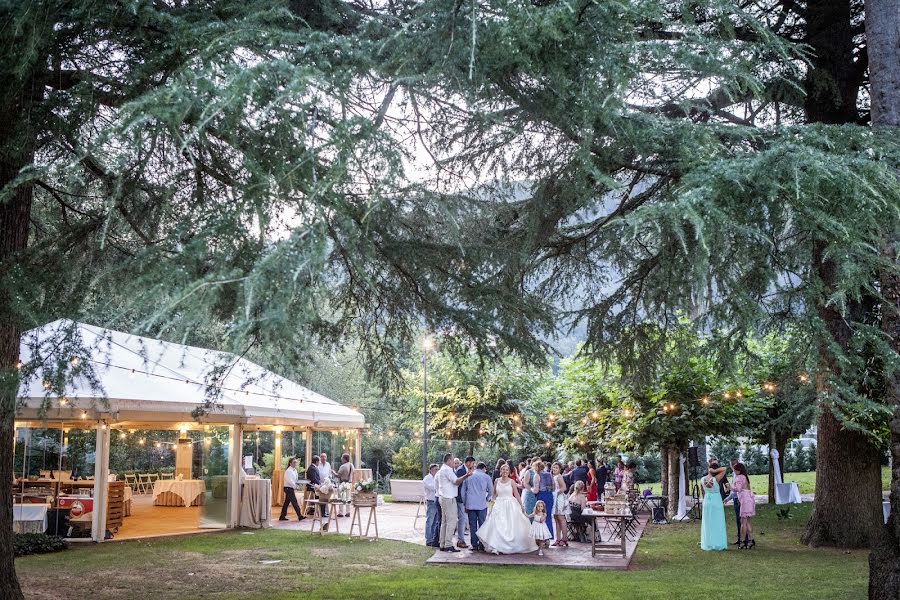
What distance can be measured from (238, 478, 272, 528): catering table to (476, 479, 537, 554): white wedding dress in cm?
593

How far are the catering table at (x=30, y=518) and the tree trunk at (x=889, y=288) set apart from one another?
13.0 metres

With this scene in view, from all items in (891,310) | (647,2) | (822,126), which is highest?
(647,2)

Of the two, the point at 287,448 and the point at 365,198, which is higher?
the point at 365,198

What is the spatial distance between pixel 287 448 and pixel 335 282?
Answer: 53.1 ft

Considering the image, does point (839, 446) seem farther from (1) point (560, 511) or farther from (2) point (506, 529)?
(2) point (506, 529)

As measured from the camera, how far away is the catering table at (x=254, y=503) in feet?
56.7

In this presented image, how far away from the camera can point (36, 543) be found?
13.3m

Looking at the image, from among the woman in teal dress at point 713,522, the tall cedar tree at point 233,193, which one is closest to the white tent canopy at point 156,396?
the tall cedar tree at point 233,193

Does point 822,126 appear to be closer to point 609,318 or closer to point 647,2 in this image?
point 647,2

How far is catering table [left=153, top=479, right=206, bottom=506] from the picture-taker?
736 inches

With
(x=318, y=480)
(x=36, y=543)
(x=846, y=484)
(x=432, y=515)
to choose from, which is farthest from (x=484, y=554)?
(x=36, y=543)

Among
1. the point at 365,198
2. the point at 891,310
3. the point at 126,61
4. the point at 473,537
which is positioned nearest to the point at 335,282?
the point at 365,198

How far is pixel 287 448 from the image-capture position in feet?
74.1

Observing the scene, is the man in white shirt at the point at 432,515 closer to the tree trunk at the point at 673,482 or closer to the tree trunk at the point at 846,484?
the tree trunk at the point at 846,484
